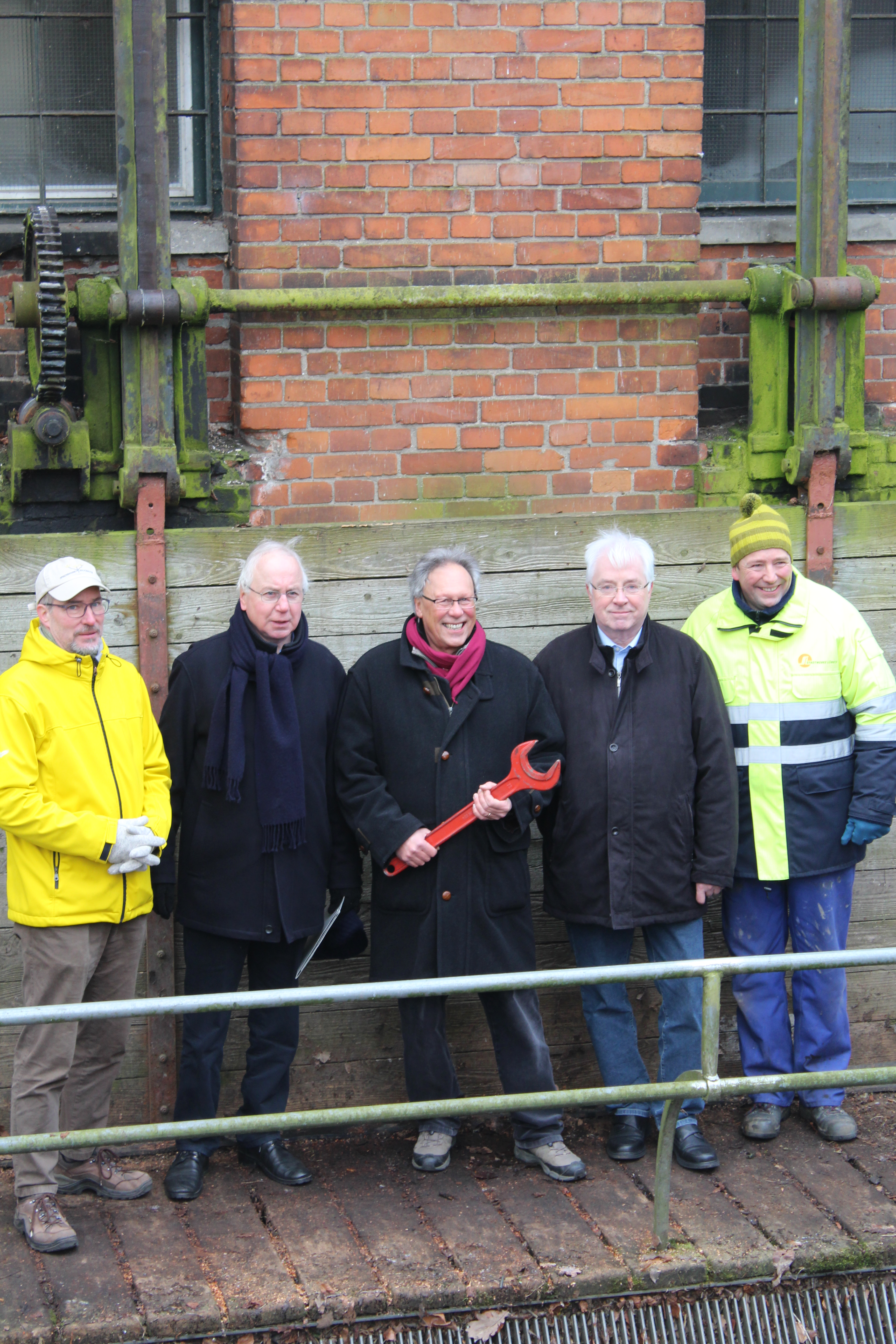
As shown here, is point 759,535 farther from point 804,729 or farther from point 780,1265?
point 780,1265

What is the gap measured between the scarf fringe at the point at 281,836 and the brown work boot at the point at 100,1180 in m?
1.04

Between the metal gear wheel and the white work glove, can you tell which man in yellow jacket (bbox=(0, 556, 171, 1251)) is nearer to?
the white work glove

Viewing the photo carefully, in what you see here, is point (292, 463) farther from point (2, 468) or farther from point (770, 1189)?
point (770, 1189)

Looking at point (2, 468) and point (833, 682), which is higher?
point (2, 468)

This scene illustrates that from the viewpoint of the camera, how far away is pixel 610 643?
4355mm

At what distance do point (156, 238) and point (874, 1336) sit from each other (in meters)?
3.88

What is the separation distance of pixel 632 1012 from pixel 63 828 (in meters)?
1.85

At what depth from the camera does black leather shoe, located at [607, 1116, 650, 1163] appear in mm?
4387

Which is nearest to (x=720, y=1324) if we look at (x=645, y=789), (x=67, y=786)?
(x=645, y=789)

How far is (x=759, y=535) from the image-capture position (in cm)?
438

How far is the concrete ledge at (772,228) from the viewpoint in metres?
5.28

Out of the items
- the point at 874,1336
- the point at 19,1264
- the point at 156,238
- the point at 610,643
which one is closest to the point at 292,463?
the point at 156,238

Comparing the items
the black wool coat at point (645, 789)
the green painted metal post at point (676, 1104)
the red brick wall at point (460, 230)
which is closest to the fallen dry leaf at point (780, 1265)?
the green painted metal post at point (676, 1104)

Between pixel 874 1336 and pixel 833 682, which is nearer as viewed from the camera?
pixel 874 1336
